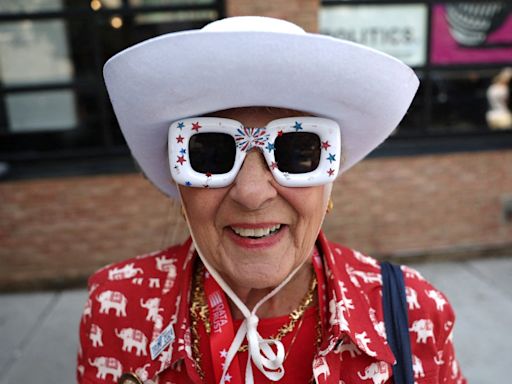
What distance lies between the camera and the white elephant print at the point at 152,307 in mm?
1432

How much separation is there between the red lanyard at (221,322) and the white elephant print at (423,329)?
0.25m

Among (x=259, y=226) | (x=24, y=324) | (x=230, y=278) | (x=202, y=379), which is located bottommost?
(x=24, y=324)

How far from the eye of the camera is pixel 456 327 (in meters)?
3.93

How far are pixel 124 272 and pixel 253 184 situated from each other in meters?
0.60

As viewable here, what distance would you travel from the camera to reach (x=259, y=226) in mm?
1245

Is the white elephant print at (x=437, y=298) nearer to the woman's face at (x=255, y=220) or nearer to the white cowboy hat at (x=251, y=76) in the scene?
the woman's face at (x=255, y=220)

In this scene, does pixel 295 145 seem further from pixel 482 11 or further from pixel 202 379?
pixel 482 11

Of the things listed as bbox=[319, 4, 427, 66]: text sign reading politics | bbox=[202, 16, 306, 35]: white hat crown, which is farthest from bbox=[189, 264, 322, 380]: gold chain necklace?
bbox=[319, 4, 427, 66]: text sign reading politics

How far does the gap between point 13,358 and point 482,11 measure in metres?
5.41

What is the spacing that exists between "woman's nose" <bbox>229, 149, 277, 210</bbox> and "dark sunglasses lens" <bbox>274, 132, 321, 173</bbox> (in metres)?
0.04

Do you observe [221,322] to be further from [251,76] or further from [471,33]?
[471,33]

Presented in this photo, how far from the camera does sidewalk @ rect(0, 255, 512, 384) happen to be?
3479 millimetres

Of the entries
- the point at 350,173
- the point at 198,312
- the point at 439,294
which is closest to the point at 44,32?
the point at 350,173

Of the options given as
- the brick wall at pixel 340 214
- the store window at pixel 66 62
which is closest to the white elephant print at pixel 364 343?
the brick wall at pixel 340 214
